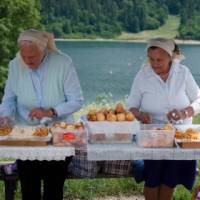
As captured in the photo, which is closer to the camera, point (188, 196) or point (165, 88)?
point (165, 88)

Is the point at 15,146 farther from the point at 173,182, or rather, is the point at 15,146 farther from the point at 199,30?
the point at 199,30

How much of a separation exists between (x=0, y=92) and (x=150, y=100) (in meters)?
22.4

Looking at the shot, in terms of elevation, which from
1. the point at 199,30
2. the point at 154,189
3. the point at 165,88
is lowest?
the point at 154,189

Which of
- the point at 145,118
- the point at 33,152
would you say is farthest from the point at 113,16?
the point at 33,152

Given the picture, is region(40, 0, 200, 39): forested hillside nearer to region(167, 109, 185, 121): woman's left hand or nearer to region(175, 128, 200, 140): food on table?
region(167, 109, 185, 121): woman's left hand

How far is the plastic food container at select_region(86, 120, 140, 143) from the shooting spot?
3211 mm

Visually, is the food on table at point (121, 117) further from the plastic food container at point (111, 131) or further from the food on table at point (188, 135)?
the food on table at point (188, 135)

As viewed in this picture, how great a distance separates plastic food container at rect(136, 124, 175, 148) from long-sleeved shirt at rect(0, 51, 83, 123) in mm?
867

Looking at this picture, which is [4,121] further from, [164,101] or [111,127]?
[164,101]

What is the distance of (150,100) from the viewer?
12.9 feet

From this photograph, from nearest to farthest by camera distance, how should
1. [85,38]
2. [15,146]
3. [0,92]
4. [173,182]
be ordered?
1. [15,146]
2. [173,182]
3. [85,38]
4. [0,92]

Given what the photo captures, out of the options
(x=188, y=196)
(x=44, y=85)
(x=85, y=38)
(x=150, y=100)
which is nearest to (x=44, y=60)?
(x=44, y=85)

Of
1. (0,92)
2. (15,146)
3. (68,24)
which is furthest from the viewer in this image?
(0,92)

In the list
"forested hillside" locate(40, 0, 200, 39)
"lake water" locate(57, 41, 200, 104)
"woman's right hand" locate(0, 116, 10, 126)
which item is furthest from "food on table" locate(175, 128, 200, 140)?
"lake water" locate(57, 41, 200, 104)
